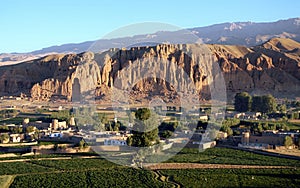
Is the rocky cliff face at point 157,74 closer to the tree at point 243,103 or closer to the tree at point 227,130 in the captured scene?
the tree at point 243,103

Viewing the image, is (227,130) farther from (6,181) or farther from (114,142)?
(6,181)

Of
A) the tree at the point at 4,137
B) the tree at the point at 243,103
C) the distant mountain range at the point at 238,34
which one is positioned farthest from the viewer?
the distant mountain range at the point at 238,34

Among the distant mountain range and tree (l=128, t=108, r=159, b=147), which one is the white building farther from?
the distant mountain range

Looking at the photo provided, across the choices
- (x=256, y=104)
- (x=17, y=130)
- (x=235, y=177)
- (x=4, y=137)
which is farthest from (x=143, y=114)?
(x=256, y=104)

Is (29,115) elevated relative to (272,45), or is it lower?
lower

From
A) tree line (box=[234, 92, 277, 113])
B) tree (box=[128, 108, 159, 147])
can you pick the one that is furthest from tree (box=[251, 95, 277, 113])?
tree (box=[128, 108, 159, 147])

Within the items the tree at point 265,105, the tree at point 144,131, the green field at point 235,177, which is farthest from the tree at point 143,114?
the tree at point 265,105

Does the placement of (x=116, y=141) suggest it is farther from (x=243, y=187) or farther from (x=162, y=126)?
(x=243, y=187)

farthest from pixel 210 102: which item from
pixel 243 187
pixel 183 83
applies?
pixel 243 187
